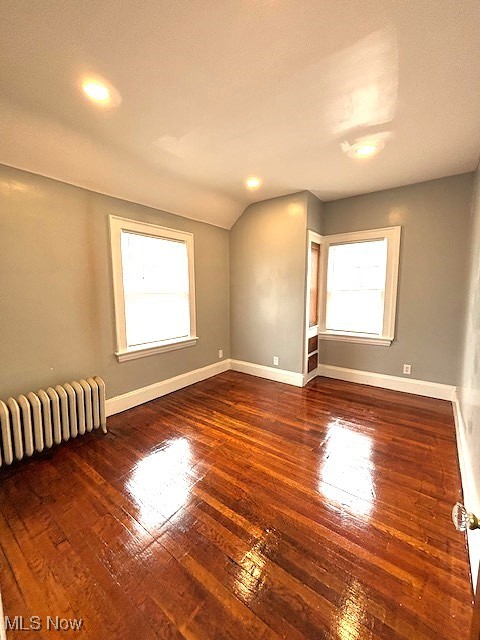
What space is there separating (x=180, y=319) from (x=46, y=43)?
2688 mm

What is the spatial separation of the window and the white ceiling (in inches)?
22.2

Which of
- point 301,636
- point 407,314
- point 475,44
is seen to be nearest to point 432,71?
point 475,44

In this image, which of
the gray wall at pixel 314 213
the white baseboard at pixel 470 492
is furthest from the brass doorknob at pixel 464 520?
the gray wall at pixel 314 213

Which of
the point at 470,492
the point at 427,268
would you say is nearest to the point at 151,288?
the point at 470,492

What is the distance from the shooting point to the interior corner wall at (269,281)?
11.4 ft

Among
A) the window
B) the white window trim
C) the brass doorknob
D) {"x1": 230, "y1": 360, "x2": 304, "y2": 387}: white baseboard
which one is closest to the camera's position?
the brass doorknob

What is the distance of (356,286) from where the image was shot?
144 inches

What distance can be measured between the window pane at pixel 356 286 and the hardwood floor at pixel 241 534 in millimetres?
1506

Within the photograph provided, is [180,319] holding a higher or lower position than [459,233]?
lower

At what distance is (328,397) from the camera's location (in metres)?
3.28

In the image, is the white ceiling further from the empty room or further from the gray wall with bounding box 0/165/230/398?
the gray wall with bounding box 0/165/230/398

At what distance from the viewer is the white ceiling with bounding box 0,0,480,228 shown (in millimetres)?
1150

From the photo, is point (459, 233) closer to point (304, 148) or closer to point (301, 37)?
point (304, 148)

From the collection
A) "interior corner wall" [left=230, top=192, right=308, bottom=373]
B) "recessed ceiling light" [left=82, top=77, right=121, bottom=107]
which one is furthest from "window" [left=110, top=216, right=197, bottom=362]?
"recessed ceiling light" [left=82, top=77, right=121, bottom=107]
